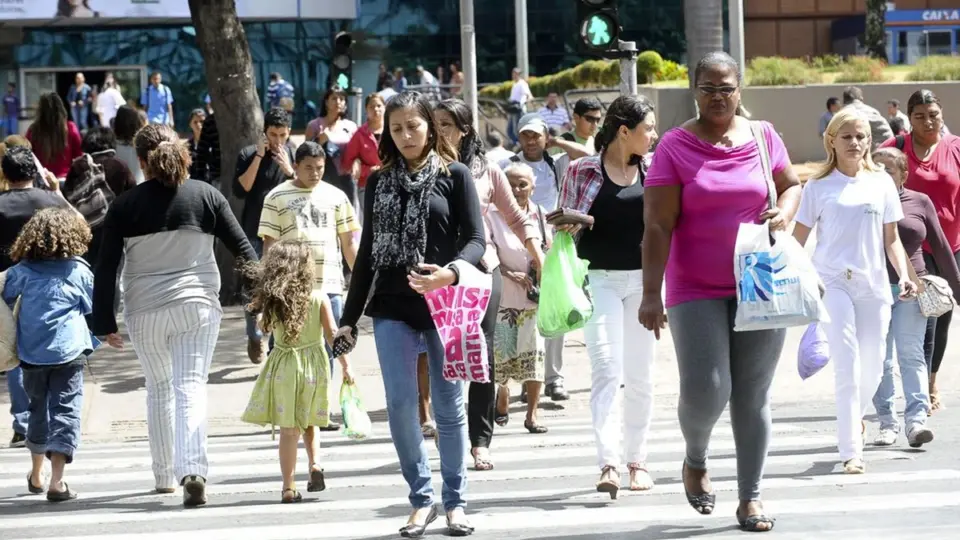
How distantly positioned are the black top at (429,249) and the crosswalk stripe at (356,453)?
8.04 ft

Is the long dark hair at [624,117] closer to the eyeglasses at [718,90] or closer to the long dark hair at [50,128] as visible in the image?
the eyeglasses at [718,90]

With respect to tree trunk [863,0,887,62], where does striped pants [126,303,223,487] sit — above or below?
below

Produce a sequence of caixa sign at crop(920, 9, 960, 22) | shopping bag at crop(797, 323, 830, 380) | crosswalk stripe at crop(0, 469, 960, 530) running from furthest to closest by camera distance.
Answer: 1. caixa sign at crop(920, 9, 960, 22)
2. crosswalk stripe at crop(0, 469, 960, 530)
3. shopping bag at crop(797, 323, 830, 380)

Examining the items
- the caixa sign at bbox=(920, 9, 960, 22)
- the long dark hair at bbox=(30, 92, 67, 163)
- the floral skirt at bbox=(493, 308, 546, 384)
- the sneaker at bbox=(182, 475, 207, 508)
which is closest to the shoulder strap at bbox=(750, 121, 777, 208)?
the sneaker at bbox=(182, 475, 207, 508)

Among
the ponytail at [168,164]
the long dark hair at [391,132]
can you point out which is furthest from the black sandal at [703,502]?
the ponytail at [168,164]

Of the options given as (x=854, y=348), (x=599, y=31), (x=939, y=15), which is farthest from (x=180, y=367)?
(x=939, y=15)

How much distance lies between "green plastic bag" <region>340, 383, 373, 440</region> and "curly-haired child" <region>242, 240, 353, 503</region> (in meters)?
0.23

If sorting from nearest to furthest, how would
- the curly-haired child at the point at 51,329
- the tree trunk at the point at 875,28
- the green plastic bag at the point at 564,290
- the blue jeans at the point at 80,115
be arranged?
the green plastic bag at the point at 564,290 → the curly-haired child at the point at 51,329 → the blue jeans at the point at 80,115 → the tree trunk at the point at 875,28

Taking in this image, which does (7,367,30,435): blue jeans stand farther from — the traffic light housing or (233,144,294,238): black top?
the traffic light housing

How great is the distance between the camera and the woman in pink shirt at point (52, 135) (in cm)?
1447

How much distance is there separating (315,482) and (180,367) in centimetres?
88

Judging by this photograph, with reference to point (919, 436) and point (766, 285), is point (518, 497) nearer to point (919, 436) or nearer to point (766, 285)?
point (766, 285)

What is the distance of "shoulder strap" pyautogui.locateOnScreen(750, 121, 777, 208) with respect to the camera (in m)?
6.62

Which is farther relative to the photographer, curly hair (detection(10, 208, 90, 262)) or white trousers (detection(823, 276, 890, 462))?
curly hair (detection(10, 208, 90, 262))
